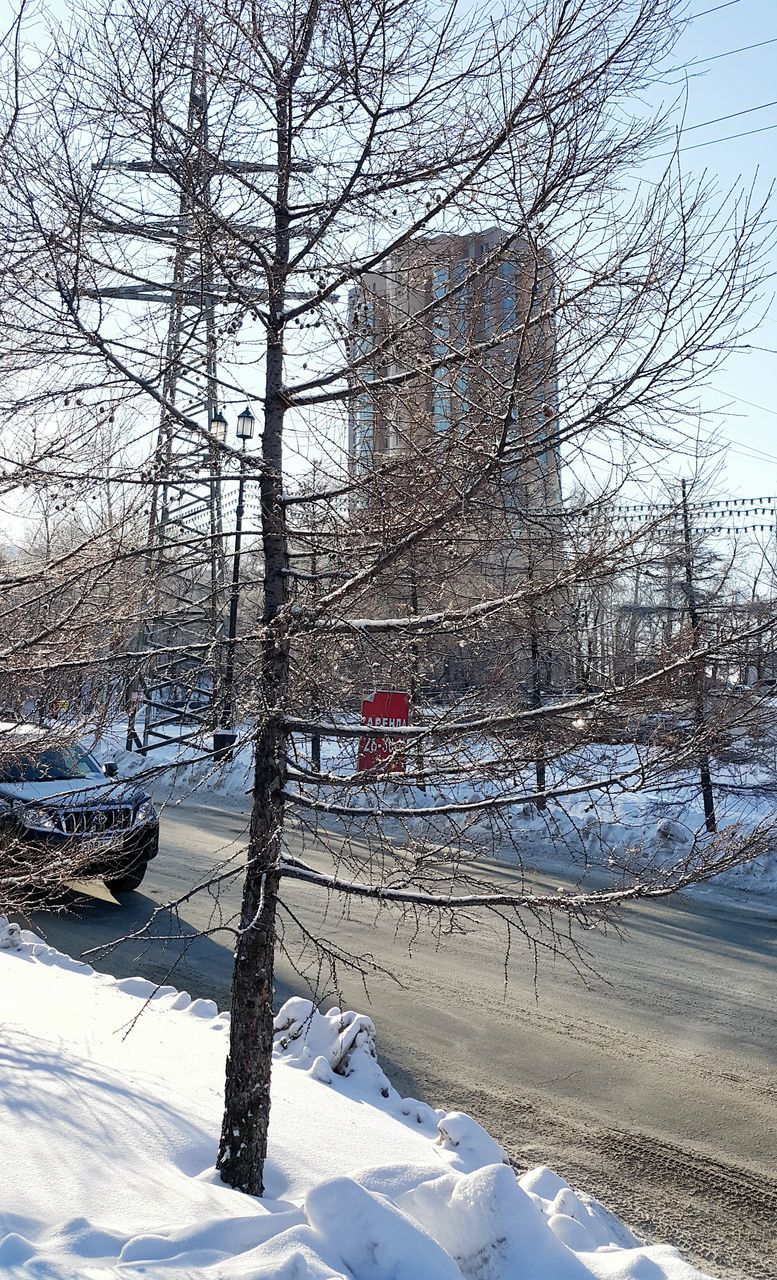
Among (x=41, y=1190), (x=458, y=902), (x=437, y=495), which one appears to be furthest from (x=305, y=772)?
(x=41, y=1190)

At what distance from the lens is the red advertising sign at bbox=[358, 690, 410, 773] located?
3.52 m

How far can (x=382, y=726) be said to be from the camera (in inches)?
147

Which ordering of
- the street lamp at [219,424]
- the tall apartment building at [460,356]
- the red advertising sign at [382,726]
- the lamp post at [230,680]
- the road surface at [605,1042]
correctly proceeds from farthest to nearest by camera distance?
the road surface at [605,1042]
the street lamp at [219,424]
the lamp post at [230,680]
the red advertising sign at [382,726]
the tall apartment building at [460,356]

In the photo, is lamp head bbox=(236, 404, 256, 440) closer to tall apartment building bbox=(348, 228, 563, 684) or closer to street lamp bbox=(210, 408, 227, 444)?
street lamp bbox=(210, 408, 227, 444)

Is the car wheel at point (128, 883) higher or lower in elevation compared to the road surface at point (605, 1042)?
higher

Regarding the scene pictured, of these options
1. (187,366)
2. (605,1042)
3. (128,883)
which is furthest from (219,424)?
(128,883)

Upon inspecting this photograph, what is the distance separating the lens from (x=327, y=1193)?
133 inches

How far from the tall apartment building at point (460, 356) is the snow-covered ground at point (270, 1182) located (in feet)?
7.54

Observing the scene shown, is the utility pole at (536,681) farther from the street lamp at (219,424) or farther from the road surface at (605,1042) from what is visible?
the street lamp at (219,424)

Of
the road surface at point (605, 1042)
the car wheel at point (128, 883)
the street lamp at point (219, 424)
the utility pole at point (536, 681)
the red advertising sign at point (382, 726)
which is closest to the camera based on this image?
the utility pole at point (536, 681)

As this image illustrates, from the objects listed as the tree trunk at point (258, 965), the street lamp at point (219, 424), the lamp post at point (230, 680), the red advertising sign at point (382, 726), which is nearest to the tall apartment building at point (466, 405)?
the red advertising sign at point (382, 726)

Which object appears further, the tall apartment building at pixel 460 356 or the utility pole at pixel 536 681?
the utility pole at pixel 536 681

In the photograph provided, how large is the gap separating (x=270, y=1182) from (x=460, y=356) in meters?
3.30

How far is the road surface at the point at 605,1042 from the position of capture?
5.19 metres
